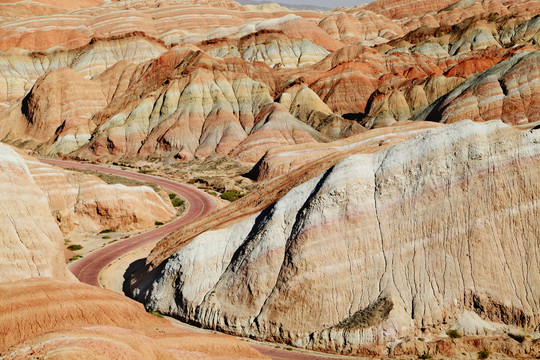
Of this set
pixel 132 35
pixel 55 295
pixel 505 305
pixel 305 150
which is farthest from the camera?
pixel 132 35

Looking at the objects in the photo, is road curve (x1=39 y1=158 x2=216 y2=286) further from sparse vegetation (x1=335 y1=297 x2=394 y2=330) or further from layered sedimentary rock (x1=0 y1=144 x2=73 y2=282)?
sparse vegetation (x1=335 y1=297 x2=394 y2=330)

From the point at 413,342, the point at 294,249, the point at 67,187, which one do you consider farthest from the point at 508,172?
the point at 67,187

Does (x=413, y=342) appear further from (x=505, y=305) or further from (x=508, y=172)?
(x=508, y=172)

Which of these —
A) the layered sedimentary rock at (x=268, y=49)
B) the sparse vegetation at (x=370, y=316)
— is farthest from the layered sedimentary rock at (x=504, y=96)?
the layered sedimentary rock at (x=268, y=49)

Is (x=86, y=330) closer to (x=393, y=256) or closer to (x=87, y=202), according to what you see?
(x=393, y=256)

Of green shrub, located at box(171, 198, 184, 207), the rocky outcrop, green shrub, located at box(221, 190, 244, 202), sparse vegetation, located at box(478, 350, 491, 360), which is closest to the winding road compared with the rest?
green shrub, located at box(171, 198, 184, 207)

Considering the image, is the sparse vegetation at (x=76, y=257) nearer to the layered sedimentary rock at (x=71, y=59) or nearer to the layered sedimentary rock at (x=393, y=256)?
the layered sedimentary rock at (x=393, y=256)

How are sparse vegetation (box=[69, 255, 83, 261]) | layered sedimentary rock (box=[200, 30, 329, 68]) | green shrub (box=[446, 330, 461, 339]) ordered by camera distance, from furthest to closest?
1. layered sedimentary rock (box=[200, 30, 329, 68])
2. sparse vegetation (box=[69, 255, 83, 261])
3. green shrub (box=[446, 330, 461, 339])
